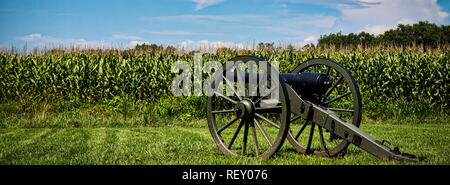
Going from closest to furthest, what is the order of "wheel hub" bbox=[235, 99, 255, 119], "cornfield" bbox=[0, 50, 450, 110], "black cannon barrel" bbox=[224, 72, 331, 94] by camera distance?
"wheel hub" bbox=[235, 99, 255, 119] < "black cannon barrel" bbox=[224, 72, 331, 94] < "cornfield" bbox=[0, 50, 450, 110]

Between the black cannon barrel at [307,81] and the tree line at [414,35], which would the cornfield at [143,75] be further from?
the tree line at [414,35]

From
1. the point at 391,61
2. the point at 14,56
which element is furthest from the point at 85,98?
the point at 391,61

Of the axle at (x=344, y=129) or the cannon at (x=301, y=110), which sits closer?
the axle at (x=344, y=129)

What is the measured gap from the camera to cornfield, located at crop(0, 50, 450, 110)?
10.9 meters

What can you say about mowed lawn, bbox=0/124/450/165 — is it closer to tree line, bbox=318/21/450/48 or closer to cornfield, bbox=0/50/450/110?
cornfield, bbox=0/50/450/110

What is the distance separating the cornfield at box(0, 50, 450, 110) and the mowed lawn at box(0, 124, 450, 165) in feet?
9.42

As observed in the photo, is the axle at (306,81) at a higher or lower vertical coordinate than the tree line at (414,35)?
lower

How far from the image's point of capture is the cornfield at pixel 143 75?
430 inches

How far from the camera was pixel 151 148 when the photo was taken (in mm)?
5758

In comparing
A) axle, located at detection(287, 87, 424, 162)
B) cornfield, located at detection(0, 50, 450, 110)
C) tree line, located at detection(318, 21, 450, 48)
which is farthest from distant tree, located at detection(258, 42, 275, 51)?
tree line, located at detection(318, 21, 450, 48)

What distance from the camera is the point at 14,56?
40.9 ft

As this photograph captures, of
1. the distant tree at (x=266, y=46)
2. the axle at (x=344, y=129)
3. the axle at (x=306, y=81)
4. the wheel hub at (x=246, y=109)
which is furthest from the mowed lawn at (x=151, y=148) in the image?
the distant tree at (x=266, y=46)

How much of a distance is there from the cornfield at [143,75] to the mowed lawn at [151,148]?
2.87 m

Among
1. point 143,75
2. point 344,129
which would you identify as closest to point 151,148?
point 344,129
